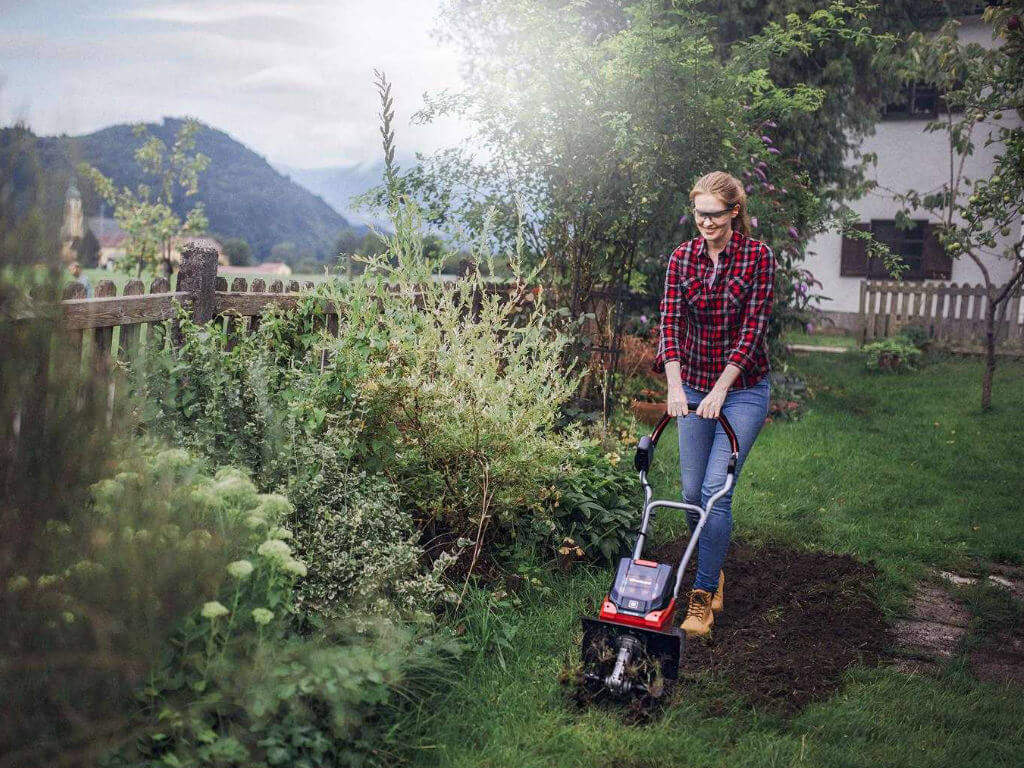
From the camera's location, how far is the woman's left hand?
12.7 feet

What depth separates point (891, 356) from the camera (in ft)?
40.8

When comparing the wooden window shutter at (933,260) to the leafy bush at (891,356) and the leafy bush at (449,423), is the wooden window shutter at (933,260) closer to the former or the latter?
the leafy bush at (891,356)

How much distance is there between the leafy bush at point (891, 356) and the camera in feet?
40.4

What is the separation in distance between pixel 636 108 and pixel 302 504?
432 cm

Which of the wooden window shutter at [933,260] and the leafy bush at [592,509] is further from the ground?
the wooden window shutter at [933,260]

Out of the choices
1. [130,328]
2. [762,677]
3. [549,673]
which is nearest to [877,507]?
[762,677]

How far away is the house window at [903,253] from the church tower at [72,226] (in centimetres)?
1823

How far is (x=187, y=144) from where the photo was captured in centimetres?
1380

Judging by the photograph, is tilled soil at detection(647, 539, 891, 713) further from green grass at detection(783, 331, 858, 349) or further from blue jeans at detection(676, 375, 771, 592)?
green grass at detection(783, 331, 858, 349)

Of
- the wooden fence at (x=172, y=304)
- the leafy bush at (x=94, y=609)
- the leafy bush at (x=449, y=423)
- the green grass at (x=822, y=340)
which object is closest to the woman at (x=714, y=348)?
the leafy bush at (x=449, y=423)

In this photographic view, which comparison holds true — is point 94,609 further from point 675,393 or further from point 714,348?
point 714,348

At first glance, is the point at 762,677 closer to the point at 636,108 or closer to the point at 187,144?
the point at 636,108

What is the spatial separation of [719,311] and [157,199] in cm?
1134

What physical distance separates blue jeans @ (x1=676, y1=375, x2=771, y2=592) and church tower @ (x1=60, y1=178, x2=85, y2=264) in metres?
2.66
